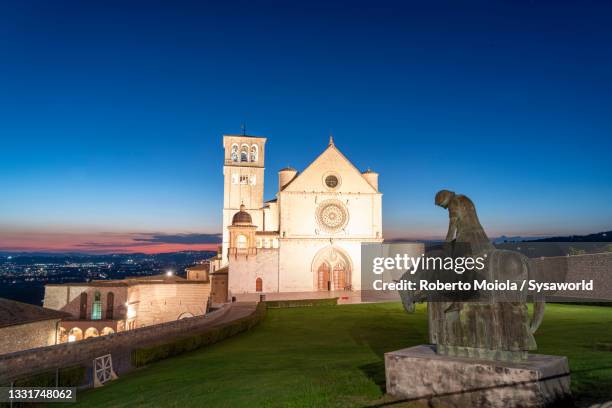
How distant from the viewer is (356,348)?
15.5 metres

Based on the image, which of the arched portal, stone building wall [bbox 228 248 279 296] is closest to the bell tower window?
stone building wall [bbox 228 248 279 296]

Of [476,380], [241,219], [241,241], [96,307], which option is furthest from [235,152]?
[476,380]

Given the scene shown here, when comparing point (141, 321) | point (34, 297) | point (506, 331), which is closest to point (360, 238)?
point (141, 321)

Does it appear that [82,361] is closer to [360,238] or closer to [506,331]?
[506,331]

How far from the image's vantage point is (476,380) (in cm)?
675

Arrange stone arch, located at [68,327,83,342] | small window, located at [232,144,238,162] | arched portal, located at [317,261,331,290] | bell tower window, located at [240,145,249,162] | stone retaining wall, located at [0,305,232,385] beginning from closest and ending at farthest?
stone retaining wall, located at [0,305,232,385], stone arch, located at [68,327,83,342], arched portal, located at [317,261,331,290], small window, located at [232,144,238,162], bell tower window, located at [240,145,249,162]

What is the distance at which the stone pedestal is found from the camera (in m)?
6.30

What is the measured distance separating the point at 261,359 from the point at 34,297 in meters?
103

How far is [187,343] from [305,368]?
9523 millimetres

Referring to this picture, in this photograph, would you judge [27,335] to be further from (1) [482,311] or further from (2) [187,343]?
(1) [482,311]

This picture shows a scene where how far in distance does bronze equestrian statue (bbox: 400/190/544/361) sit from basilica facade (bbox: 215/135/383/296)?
3815cm

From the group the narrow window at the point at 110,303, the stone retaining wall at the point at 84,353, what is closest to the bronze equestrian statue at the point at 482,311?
the stone retaining wall at the point at 84,353

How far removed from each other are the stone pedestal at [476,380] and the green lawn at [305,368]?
0.56m

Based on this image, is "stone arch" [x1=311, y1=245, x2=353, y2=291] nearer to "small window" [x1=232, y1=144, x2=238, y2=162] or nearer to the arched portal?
the arched portal
